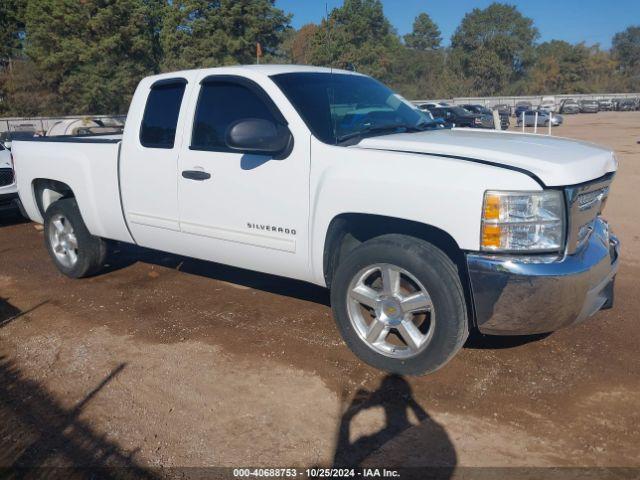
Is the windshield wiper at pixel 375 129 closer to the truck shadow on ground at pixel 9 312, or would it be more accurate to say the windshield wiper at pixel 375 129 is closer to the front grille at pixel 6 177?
the truck shadow on ground at pixel 9 312

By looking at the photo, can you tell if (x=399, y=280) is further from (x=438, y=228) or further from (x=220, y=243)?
(x=220, y=243)

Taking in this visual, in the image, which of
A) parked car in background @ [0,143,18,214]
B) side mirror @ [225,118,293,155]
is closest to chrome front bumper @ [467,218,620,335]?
side mirror @ [225,118,293,155]

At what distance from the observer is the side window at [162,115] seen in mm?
4812

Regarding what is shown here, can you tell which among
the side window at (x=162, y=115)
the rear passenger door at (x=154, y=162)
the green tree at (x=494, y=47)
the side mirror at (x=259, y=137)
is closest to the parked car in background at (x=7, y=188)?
the rear passenger door at (x=154, y=162)

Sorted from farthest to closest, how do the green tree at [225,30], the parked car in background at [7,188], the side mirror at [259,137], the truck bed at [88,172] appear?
the green tree at [225,30], the parked car in background at [7,188], the truck bed at [88,172], the side mirror at [259,137]

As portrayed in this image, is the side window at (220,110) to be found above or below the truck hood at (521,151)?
above

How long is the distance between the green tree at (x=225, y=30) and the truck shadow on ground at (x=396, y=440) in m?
38.2

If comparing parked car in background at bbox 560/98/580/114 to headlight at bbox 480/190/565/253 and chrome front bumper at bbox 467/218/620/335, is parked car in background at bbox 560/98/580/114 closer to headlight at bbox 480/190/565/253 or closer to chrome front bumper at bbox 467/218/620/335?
chrome front bumper at bbox 467/218/620/335

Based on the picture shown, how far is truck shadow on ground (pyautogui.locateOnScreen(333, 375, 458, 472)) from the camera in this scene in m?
2.94

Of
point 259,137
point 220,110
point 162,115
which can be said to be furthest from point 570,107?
point 259,137

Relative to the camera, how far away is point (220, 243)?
4602 mm

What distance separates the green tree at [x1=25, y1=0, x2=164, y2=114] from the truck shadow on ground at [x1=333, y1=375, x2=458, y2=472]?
44.5 meters

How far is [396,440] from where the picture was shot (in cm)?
312

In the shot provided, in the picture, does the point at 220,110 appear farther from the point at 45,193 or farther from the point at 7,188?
the point at 7,188
